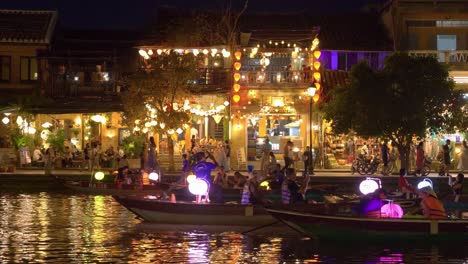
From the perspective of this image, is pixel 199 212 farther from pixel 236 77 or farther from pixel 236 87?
pixel 236 77

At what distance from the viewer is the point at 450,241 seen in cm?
2302

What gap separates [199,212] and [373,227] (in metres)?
5.61

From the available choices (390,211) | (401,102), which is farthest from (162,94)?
(390,211)

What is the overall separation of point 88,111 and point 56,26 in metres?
10.7

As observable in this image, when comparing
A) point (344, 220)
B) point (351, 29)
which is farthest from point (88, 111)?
point (344, 220)

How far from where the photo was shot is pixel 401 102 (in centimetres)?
3934

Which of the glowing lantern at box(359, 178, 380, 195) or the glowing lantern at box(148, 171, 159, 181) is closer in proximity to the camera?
the glowing lantern at box(359, 178, 380, 195)

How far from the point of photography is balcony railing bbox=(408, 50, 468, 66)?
46.8m

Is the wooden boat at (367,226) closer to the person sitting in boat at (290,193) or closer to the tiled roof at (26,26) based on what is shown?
the person sitting in boat at (290,193)

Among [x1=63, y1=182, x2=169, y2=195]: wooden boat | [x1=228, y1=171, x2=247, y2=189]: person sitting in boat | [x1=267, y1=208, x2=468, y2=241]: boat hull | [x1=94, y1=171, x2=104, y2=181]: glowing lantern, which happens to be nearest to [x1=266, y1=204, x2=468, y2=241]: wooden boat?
[x1=267, y1=208, x2=468, y2=241]: boat hull

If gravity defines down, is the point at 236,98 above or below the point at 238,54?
below

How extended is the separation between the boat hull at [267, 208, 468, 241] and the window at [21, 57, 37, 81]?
30601 millimetres

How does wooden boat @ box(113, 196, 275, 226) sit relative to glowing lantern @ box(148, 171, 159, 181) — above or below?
below

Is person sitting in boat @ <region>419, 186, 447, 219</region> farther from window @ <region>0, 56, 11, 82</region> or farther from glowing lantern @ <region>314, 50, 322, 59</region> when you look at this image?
window @ <region>0, 56, 11, 82</region>
